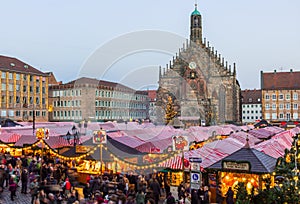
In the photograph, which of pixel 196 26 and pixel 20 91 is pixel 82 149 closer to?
pixel 20 91

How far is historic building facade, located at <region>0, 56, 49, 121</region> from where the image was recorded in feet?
156

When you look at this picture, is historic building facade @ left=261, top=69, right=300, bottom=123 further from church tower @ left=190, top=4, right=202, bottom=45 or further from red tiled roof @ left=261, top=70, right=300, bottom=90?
church tower @ left=190, top=4, right=202, bottom=45

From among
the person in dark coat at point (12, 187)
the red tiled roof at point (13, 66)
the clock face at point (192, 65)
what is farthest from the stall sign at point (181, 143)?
the clock face at point (192, 65)

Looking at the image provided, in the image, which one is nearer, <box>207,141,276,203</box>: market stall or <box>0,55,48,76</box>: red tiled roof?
<box>207,141,276,203</box>: market stall

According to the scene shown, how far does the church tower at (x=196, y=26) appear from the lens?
6575 centimetres

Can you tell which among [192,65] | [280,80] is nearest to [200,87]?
[192,65]

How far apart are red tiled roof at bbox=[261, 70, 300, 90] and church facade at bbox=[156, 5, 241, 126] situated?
9304mm

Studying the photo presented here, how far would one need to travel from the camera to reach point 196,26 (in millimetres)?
67375

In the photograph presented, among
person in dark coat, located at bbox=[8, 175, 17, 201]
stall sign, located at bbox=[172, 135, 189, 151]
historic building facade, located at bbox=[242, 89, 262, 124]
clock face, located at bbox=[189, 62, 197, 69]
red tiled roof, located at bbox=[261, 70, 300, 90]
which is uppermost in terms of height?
clock face, located at bbox=[189, 62, 197, 69]

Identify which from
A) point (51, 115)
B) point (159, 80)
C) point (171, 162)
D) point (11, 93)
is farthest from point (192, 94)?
point (171, 162)

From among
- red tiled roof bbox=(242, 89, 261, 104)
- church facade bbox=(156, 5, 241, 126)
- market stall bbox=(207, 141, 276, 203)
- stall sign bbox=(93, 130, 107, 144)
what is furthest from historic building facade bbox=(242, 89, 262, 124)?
market stall bbox=(207, 141, 276, 203)

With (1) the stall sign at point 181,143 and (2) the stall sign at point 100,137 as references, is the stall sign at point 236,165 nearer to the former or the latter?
(1) the stall sign at point 181,143

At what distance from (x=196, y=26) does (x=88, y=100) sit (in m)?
27.6

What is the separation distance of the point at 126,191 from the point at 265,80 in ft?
195
